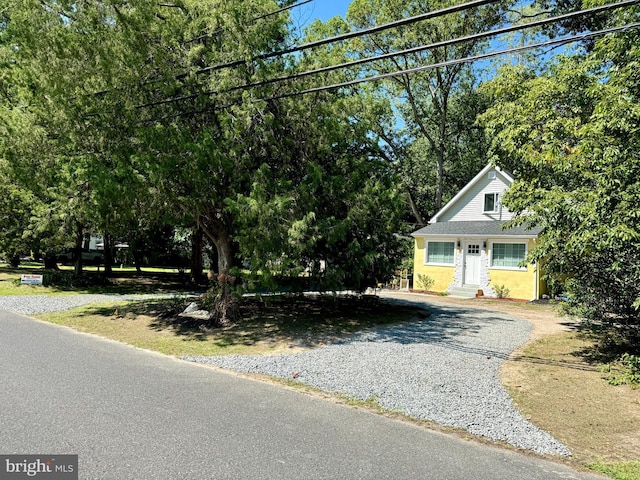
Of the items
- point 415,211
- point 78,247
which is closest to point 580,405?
point 78,247

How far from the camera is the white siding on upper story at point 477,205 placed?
69.5ft

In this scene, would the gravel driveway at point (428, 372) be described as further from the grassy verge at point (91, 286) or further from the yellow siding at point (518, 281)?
the grassy verge at point (91, 286)

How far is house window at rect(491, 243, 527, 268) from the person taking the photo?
1923 centimetres

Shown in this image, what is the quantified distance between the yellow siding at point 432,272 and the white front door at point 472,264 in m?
0.72

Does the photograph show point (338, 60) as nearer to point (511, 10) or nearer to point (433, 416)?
point (433, 416)

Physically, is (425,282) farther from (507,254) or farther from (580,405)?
(580,405)

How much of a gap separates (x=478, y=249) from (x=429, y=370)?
1414cm

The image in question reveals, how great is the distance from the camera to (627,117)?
7.25 meters

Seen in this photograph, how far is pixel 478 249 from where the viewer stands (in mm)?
20594

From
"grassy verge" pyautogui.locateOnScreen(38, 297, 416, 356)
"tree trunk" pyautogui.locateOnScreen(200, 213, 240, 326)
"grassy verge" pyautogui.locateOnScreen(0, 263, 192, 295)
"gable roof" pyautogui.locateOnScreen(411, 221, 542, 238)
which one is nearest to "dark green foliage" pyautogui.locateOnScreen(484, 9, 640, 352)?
"grassy verge" pyautogui.locateOnScreen(38, 297, 416, 356)

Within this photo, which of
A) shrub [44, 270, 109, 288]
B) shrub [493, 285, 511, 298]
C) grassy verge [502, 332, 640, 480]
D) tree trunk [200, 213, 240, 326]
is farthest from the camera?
shrub [44, 270, 109, 288]

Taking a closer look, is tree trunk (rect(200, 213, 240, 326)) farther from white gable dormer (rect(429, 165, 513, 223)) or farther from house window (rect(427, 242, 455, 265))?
white gable dormer (rect(429, 165, 513, 223))

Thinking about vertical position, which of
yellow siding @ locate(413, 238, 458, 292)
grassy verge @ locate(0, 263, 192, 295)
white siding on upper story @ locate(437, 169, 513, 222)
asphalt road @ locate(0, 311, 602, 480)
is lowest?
asphalt road @ locate(0, 311, 602, 480)

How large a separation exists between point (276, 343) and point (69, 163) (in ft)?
22.4
